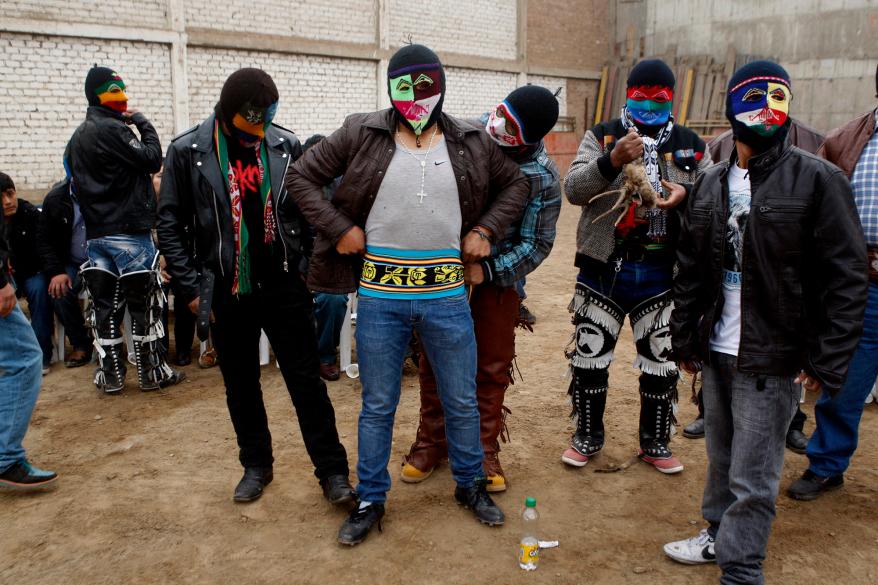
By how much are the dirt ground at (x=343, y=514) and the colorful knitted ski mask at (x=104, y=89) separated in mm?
2333

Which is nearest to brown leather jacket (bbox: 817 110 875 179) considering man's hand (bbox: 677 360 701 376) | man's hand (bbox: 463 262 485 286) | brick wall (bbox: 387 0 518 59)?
man's hand (bbox: 677 360 701 376)

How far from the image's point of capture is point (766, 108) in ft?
8.93

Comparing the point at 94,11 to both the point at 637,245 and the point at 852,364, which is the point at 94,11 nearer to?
the point at 637,245

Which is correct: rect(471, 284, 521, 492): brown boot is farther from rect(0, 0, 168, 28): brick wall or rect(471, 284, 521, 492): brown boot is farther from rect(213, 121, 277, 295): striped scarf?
rect(0, 0, 168, 28): brick wall

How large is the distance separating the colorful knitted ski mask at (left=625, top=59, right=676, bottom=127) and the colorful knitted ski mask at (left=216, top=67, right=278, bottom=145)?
183 centimetres

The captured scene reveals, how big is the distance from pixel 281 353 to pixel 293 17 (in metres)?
11.0


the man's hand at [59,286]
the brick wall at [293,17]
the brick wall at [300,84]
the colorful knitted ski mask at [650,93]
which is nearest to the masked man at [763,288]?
the colorful knitted ski mask at [650,93]

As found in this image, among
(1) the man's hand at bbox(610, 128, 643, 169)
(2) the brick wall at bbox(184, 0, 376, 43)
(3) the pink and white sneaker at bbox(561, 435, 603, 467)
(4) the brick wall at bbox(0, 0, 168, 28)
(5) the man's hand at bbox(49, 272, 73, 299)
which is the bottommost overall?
(3) the pink and white sneaker at bbox(561, 435, 603, 467)

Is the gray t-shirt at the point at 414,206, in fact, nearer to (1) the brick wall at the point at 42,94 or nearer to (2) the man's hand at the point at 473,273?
(2) the man's hand at the point at 473,273

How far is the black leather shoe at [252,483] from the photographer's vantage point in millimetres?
3791

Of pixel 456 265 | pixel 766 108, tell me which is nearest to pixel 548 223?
pixel 456 265

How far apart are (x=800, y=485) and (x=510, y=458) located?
160 cm

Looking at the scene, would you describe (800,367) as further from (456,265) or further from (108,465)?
(108,465)

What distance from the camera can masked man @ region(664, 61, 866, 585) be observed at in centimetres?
263
